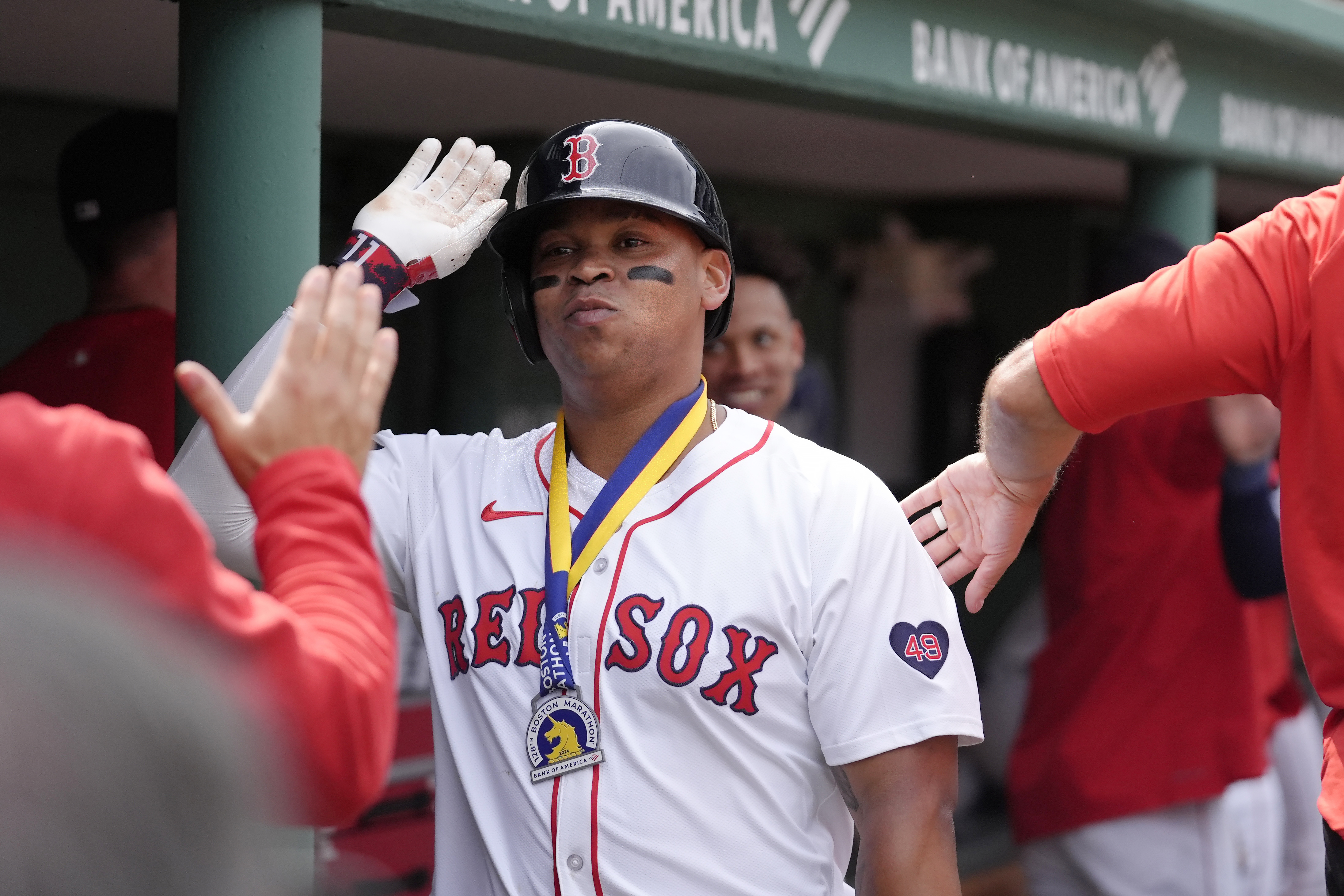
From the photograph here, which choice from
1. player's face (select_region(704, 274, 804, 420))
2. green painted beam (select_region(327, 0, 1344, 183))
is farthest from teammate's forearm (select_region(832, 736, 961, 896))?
player's face (select_region(704, 274, 804, 420))

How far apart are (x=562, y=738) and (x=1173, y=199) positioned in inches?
119

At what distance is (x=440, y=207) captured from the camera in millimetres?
2080

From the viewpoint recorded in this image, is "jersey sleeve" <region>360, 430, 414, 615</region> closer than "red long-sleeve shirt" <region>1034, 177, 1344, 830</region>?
No

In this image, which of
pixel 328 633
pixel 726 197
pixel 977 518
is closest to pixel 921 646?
pixel 977 518

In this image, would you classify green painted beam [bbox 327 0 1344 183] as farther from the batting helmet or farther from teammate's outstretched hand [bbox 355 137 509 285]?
the batting helmet

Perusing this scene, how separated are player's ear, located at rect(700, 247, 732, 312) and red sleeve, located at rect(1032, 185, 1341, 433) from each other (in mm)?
516

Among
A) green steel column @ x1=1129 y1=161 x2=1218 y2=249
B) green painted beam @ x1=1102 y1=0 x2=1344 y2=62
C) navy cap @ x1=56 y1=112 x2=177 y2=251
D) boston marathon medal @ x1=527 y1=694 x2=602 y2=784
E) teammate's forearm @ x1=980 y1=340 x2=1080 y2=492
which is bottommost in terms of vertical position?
boston marathon medal @ x1=527 y1=694 x2=602 y2=784

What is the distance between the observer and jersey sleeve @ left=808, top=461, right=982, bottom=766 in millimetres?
1797

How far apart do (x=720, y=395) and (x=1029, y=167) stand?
7.88ft

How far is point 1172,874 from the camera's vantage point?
11.5 feet

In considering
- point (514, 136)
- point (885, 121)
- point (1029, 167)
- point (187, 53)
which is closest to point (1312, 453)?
point (187, 53)

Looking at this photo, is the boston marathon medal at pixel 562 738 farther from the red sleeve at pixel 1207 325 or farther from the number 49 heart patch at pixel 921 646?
the red sleeve at pixel 1207 325

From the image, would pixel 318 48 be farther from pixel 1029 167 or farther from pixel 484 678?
pixel 1029 167

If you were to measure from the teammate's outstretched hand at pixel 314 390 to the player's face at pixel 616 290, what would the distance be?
2.19ft
